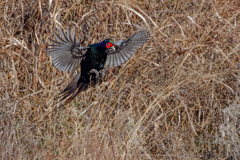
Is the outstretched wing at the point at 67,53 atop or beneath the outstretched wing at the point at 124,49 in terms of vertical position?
atop

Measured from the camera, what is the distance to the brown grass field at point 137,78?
2.71 metres

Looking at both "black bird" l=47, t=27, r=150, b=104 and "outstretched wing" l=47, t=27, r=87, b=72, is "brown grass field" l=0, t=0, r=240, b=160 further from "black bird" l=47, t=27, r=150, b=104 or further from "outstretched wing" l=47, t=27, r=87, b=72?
"outstretched wing" l=47, t=27, r=87, b=72

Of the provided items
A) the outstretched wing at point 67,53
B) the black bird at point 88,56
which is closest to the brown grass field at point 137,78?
the black bird at point 88,56

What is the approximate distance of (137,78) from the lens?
3033 millimetres

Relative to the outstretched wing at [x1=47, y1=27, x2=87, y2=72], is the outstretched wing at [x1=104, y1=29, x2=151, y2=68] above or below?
below

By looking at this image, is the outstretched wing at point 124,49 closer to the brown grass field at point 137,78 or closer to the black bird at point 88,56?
the black bird at point 88,56

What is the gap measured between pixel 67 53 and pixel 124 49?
1.73ft

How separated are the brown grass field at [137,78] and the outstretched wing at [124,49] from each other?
0.20 m

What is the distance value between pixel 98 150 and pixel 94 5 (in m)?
1.73

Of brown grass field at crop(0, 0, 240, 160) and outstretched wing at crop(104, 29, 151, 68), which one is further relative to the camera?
outstretched wing at crop(104, 29, 151, 68)

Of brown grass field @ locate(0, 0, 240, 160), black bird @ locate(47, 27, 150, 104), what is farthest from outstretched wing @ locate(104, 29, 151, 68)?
brown grass field @ locate(0, 0, 240, 160)

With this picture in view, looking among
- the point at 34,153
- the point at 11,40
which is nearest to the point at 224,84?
the point at 34,153

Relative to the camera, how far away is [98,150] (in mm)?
2176

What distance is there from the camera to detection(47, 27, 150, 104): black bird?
9.00 feet
